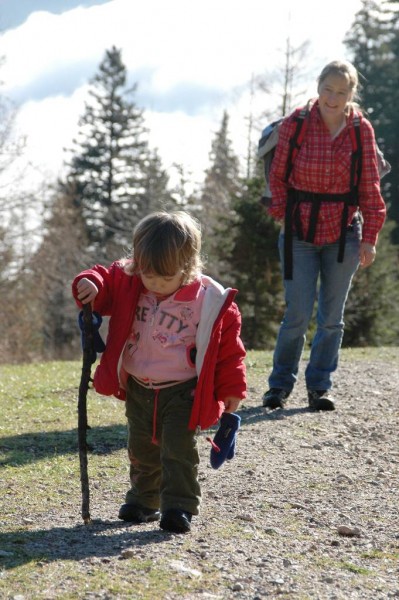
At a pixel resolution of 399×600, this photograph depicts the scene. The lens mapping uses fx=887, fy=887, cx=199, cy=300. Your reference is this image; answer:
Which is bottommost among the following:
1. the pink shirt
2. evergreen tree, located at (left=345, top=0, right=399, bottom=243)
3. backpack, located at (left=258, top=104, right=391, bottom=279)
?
the pink shirt

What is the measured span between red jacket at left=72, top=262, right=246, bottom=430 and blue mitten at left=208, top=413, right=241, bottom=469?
0.05 meters

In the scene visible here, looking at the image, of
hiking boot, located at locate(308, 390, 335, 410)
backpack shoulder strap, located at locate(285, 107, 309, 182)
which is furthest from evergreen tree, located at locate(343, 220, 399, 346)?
backpack shoulder strap, located at locate(285, 107, 309, 182)

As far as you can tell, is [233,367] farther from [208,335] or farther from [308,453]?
[308,453]

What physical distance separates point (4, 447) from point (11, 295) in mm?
29811

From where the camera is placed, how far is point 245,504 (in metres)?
4.31

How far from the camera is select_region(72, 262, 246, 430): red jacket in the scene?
3760 mm

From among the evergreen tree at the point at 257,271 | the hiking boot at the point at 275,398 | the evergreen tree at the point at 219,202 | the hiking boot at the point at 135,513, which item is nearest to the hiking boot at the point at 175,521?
the hiking boot at the point at 135,513

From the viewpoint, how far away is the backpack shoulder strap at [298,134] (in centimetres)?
617

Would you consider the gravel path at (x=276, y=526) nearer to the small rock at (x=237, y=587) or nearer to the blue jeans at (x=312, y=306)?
the small rock at (x=237, y=587)

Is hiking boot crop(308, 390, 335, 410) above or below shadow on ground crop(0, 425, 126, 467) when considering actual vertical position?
above

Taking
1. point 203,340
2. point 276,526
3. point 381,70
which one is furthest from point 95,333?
point 381,70

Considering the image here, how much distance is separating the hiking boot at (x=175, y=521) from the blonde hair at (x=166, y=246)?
1000 millimetres

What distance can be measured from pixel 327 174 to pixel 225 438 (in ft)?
9.19

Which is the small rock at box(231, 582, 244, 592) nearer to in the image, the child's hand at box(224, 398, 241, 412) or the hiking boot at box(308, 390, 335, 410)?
the child's hand at box(224, 398, 241, 412)
